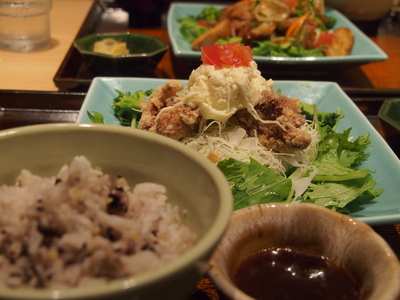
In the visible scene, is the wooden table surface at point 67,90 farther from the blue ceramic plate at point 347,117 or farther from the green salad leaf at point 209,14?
the green salad leaf at point 209,14

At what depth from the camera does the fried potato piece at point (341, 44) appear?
397 centimetres

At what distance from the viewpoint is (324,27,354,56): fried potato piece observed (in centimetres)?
397

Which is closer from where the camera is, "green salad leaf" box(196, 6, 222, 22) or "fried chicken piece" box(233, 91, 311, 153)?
"fried chicken piece" box(233, 91, 311, 153)

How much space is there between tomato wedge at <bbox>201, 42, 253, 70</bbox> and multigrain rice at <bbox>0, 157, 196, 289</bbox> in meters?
1.23

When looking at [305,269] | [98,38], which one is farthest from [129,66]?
[305,269]

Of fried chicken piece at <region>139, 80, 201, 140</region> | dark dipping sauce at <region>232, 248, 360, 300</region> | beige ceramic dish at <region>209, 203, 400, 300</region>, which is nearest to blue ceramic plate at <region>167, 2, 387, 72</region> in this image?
fried chicken piece at <region>139, 80, 201, 140</region>

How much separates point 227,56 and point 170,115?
489 millimetres

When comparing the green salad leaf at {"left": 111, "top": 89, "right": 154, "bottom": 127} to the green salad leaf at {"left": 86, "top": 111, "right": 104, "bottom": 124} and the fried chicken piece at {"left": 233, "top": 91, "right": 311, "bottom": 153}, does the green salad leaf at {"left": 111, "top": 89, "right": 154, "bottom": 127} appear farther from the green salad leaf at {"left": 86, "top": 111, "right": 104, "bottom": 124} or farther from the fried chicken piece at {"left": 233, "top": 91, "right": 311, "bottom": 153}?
the fried chicken piece at {"left": 233, "top": 91, "right": 311, "bottom": 153}

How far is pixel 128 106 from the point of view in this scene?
262 cm

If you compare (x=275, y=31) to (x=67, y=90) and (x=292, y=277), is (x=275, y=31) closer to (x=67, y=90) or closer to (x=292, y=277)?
(x=67, y=90)

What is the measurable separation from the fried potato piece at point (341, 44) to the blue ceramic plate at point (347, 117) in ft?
3.66

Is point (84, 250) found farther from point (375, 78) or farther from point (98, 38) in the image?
point (375, 78)

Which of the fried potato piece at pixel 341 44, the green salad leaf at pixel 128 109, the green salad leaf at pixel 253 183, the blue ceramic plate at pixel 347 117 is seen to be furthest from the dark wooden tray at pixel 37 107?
the fried potato piece at pixel 341 44

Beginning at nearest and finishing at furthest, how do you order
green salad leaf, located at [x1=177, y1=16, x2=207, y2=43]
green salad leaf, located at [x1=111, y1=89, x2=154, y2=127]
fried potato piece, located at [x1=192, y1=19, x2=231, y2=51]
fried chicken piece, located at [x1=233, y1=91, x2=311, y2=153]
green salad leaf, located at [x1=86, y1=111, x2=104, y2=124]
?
fried chicken piece, located at [x1=233, y1=91, x2=311, y2=153] → green salad leaf, located at [x1=86, y1=111, x2=104, y2=124] → green salad leaf, located at [x1=111, y1=89, x2=154, y2=127] → fried potato piece, located at [x1=192, y1=19, x2=231, y2=51] → green salad leaf, located at [x1=177, y1=16, x2=207, y2=43]
